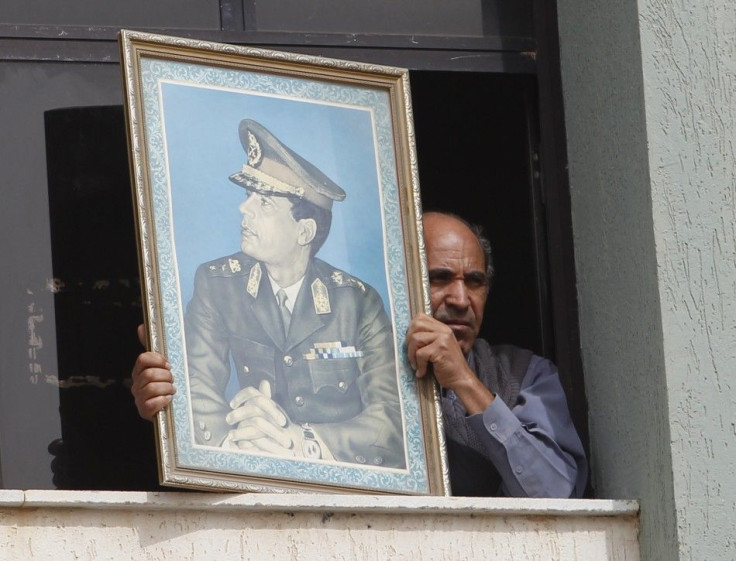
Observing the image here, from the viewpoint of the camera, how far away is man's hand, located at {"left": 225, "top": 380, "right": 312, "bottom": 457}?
466 centimetres

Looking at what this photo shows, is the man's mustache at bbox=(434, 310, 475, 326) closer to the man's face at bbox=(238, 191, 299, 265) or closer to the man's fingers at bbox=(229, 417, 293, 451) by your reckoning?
the man's face at bbox=(238, 191, 299, 265)

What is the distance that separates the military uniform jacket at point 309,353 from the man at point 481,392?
122mm

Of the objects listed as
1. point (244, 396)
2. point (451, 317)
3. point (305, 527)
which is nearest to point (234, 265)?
point (244, 396)

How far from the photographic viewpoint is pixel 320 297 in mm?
4930

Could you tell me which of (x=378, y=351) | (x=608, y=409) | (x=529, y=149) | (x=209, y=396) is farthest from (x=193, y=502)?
(x=529, y=149)

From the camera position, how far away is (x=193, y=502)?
4562 mm

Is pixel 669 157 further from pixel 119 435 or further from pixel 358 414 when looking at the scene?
pixel 119 435

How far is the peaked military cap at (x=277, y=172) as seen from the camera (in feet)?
16.2

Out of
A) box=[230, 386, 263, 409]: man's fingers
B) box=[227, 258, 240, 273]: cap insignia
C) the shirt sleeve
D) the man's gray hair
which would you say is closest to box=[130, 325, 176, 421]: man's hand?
box=[230, 386, 263, 409]: man's fingers

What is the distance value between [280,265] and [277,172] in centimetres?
24

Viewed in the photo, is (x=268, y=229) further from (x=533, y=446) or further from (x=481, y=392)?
(x=533, y=446)

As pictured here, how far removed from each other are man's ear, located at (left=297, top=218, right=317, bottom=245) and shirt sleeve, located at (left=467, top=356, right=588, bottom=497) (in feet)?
1.96

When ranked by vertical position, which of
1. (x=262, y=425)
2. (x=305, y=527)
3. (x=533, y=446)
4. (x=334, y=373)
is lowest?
(x=305, y=527)

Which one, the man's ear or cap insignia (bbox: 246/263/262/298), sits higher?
the man's ear
